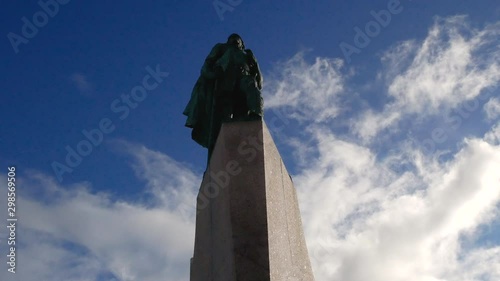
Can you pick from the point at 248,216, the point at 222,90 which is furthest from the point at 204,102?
the point at 248,216

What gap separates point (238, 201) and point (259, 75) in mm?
2883

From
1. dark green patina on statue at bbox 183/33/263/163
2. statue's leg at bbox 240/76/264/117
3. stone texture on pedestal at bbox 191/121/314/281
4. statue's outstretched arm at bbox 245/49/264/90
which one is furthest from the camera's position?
statue's outstretched arm at bbox 245/49/264/90

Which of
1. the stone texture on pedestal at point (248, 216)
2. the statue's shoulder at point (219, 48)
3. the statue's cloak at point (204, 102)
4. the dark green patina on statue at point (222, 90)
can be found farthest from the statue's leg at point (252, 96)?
the statue's shoulder at point (219, 48)

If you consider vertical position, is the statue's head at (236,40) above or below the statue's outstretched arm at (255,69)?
above

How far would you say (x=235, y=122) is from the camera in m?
7.14

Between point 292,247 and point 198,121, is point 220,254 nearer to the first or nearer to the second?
point 292,247

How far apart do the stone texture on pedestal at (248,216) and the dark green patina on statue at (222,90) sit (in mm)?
909

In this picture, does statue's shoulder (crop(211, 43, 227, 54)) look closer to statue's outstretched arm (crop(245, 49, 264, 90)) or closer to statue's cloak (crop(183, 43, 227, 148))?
statue's cloak (crop(183, 43, 227, 148))

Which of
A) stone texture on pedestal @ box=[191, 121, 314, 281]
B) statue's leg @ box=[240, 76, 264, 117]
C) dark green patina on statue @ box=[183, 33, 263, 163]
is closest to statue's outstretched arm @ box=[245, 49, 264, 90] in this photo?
dark green patina on statue @ box=[183, 33, 263, 163]

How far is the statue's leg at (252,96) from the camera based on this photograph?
7.44 m

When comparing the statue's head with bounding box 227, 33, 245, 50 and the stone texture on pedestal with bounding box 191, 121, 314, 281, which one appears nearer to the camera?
the stone texture on pedestal with bounding box 191, 121, 314, 281

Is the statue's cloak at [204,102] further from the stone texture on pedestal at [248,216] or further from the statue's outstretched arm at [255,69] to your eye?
Answer: the stone texture on pedestal at [248,216]

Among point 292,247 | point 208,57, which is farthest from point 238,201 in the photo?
point 208,57

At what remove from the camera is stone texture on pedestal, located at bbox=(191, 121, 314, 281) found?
5914 mm
